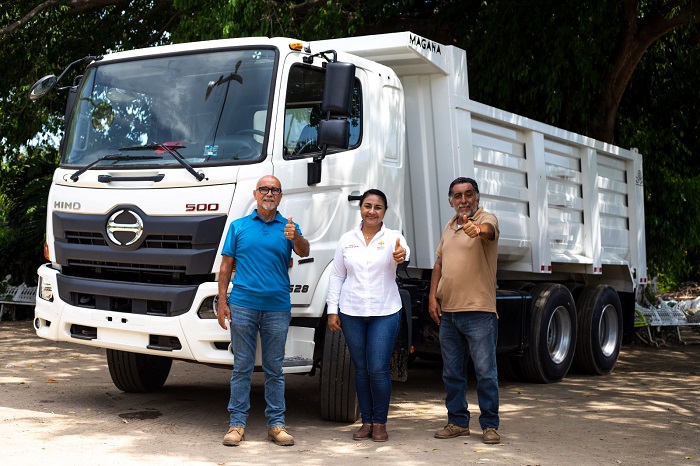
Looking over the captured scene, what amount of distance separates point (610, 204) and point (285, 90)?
5.71 m

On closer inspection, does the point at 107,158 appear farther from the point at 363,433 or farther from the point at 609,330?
the point at 609,330

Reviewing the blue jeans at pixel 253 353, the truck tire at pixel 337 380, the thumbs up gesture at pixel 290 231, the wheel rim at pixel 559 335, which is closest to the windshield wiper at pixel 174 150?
the thumbs up gesture at pixel 290 231

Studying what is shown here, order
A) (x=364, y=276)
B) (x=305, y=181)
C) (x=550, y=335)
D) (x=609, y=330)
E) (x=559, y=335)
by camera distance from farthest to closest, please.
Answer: (x=609, y=330) → (x=559, y=335) → (x=550, y=335) → (x=305, y=181) → (x=364, y=276)

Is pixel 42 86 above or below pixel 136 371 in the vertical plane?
above

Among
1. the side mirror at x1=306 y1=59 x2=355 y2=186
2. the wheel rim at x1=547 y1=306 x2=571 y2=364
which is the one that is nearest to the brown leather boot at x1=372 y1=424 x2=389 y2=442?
the side mirror at x1=306 y1=59 x2=355 y2=186

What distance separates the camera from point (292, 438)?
6.76m

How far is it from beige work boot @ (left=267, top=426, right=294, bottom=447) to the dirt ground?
0.25ft

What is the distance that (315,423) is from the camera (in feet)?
25.1

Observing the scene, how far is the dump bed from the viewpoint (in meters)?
8.53

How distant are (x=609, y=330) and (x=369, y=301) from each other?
5718 millimetres

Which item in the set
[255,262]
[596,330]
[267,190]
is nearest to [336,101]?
[267,190]

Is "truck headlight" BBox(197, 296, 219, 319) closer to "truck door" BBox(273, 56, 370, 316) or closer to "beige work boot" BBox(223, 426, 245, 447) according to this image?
"truck door" BBox(273, 56, 370, 316)

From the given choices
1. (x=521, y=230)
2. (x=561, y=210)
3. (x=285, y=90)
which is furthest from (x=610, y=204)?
(x=285, y=90)

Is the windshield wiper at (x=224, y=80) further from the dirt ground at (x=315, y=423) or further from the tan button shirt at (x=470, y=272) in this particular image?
the dirt ground at (x=315, y=423)
